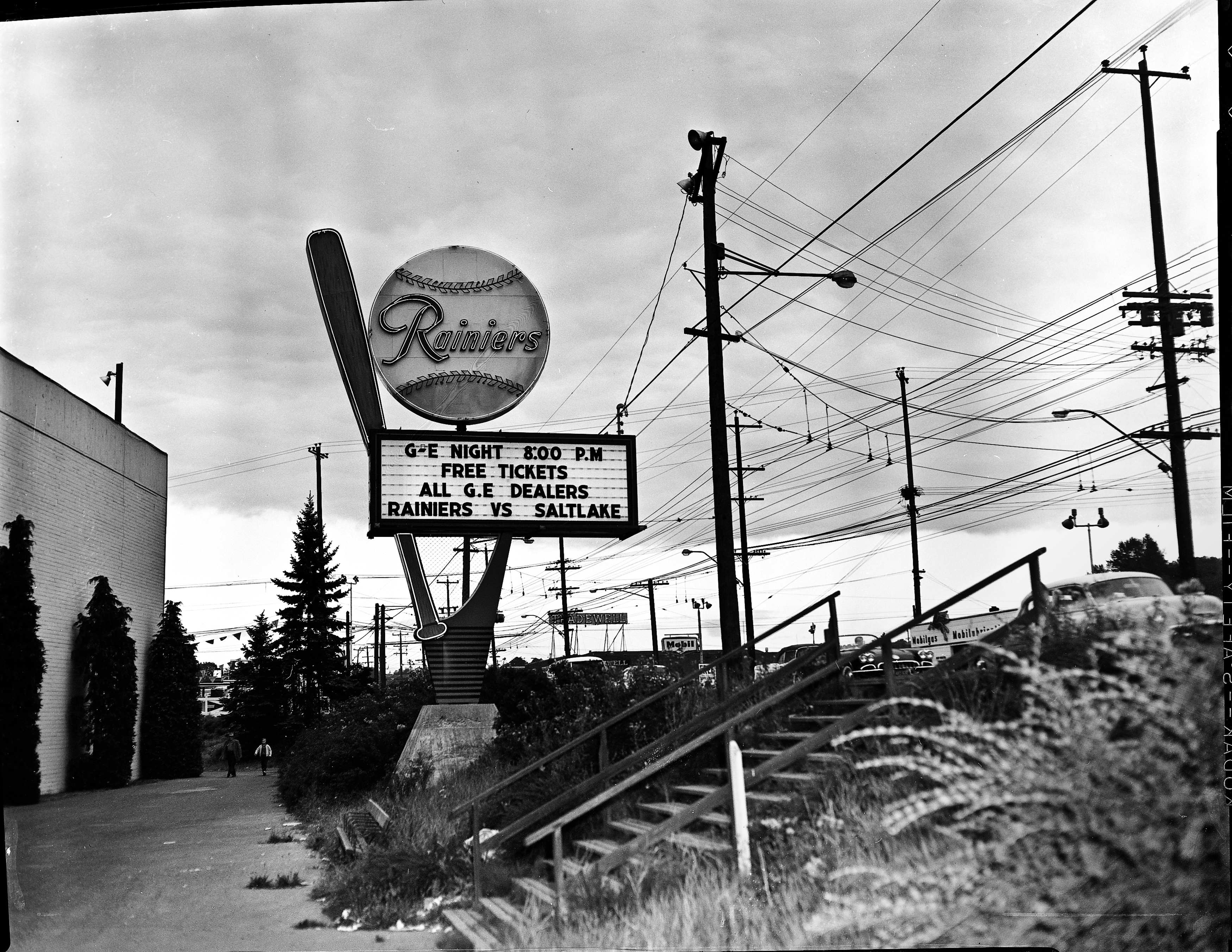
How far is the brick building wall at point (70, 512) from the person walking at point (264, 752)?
1139 cm

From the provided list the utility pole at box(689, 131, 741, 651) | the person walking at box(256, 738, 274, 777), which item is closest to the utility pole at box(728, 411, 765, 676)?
the utility pole at box(689, 131, 741, 651)

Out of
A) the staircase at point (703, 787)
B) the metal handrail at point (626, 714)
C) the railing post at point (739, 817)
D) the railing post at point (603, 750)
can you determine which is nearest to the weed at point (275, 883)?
the metal handrail at point (626, 714)

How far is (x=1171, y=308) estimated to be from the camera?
9.35 m

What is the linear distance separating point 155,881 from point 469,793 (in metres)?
3.45

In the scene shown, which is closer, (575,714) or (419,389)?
(575,714)

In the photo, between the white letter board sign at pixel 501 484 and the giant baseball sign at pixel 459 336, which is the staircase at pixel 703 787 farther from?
the giant baseball sign at pixel 459 336

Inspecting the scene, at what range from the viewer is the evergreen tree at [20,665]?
12.5m

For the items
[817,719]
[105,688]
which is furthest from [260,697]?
[817,719]

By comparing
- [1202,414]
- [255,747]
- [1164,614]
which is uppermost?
[1202,414]

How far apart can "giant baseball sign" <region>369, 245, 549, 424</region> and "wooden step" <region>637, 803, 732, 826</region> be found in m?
6.78

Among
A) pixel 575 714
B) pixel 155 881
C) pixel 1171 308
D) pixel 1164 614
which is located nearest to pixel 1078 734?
pixel 1164 614

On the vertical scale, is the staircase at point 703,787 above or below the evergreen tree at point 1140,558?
below

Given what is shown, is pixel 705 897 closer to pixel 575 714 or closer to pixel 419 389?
pixel 575 714

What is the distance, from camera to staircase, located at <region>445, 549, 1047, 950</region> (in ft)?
26.6
